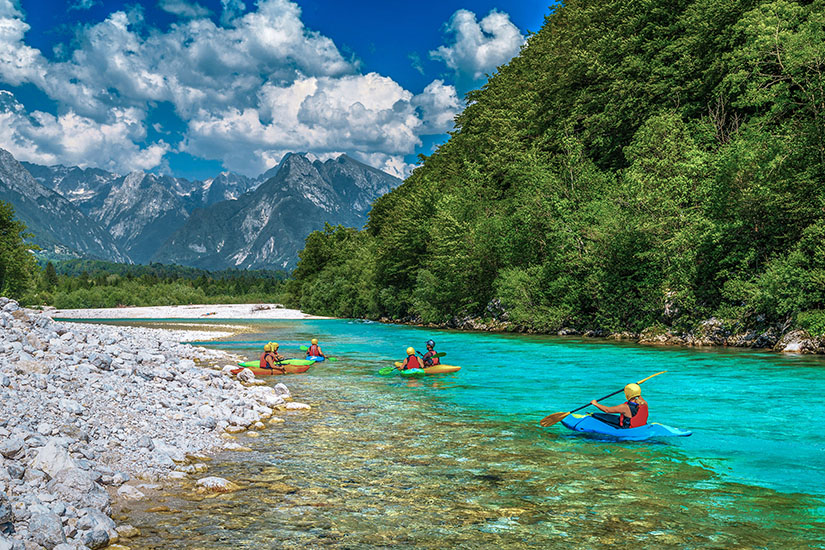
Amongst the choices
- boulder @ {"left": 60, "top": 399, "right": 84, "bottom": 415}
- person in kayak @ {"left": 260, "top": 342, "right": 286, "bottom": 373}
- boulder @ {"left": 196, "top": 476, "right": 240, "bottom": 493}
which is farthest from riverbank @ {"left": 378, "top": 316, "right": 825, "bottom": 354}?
boulder @ {"left": 60, "top": 399, "right": 84, "bottom": 415}

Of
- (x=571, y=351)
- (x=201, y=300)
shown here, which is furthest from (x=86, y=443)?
(x=201, y=300)

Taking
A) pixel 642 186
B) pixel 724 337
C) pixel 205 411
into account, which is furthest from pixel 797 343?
pixel 205 411

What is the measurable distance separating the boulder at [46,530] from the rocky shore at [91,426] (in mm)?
10

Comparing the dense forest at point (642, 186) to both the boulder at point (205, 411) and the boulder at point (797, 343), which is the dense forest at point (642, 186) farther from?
the boulder at point (205, 411)

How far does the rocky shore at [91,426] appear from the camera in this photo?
612 cm

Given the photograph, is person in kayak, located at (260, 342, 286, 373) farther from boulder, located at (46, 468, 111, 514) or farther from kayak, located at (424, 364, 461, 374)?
boulder, located at (46, 468, 111, 514)

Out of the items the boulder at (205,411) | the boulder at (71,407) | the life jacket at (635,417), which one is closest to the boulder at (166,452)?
the boulder at (71,407)

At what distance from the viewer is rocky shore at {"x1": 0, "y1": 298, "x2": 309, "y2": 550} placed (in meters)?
6.12

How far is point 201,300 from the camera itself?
159 metres

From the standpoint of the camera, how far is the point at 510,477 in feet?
29.5

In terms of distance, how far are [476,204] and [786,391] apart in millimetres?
43001

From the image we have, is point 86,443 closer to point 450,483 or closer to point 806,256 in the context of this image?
point 450,483

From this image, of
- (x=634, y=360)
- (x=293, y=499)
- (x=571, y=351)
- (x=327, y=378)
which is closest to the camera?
(x=293, y=499)

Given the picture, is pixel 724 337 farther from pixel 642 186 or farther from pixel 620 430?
pixel 620 430
